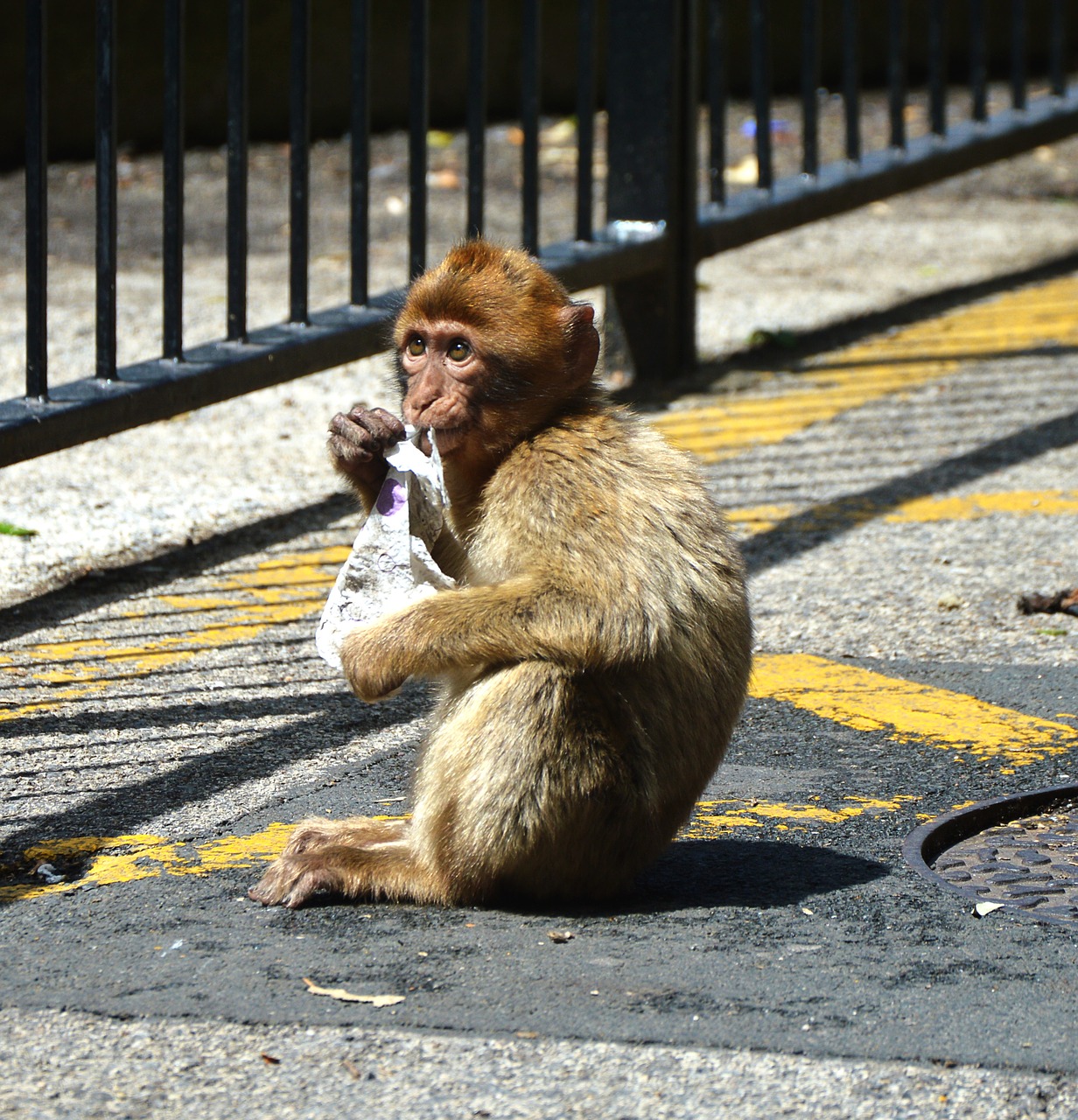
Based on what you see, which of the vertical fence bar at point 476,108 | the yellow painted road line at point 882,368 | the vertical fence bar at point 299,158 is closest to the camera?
the vertical fence bar at point 299,158

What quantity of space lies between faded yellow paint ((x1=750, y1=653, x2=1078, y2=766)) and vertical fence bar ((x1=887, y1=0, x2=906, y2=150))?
14.0 feet

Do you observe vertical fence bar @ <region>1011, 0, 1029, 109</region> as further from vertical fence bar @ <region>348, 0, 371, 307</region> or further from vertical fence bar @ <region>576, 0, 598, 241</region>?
vertical fence bar @ <region>348, 0, 371, 307</region>

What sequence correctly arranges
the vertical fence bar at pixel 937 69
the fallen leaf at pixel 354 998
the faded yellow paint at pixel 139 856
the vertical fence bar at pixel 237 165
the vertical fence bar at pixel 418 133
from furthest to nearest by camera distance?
the vertical fence bar at pixel 937 69, the vertical fence bar at pixel 418 133, the vertical fence bar at pixel 237 165, the faded yellow paint at pixel 139 856, the fallen leaf at pixel 354 998

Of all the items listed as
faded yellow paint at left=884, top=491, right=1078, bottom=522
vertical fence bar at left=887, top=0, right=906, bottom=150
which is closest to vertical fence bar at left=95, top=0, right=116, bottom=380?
faded yellow paint at left=884, top=491, right=1078, bottom=522

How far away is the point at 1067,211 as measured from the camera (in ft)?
33.8

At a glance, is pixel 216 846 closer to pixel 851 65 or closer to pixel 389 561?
pixel 389 561

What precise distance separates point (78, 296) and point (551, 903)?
547 centimetres

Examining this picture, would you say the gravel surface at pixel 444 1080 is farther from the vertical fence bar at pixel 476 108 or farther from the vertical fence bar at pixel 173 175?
the vertical fence bar at pixel 476 108

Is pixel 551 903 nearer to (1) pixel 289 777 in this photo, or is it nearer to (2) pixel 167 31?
→ (1) pixel 289 777

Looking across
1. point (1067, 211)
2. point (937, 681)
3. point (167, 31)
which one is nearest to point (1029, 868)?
point (937, 681)

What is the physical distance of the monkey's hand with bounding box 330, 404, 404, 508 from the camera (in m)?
3.22

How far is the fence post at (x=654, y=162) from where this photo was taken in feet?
23.0

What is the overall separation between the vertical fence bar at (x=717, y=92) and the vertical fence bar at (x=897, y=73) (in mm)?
1072

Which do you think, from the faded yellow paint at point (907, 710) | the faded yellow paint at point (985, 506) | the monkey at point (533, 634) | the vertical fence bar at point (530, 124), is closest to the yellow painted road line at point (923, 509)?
the faded yellow paint at point (985, 506)
